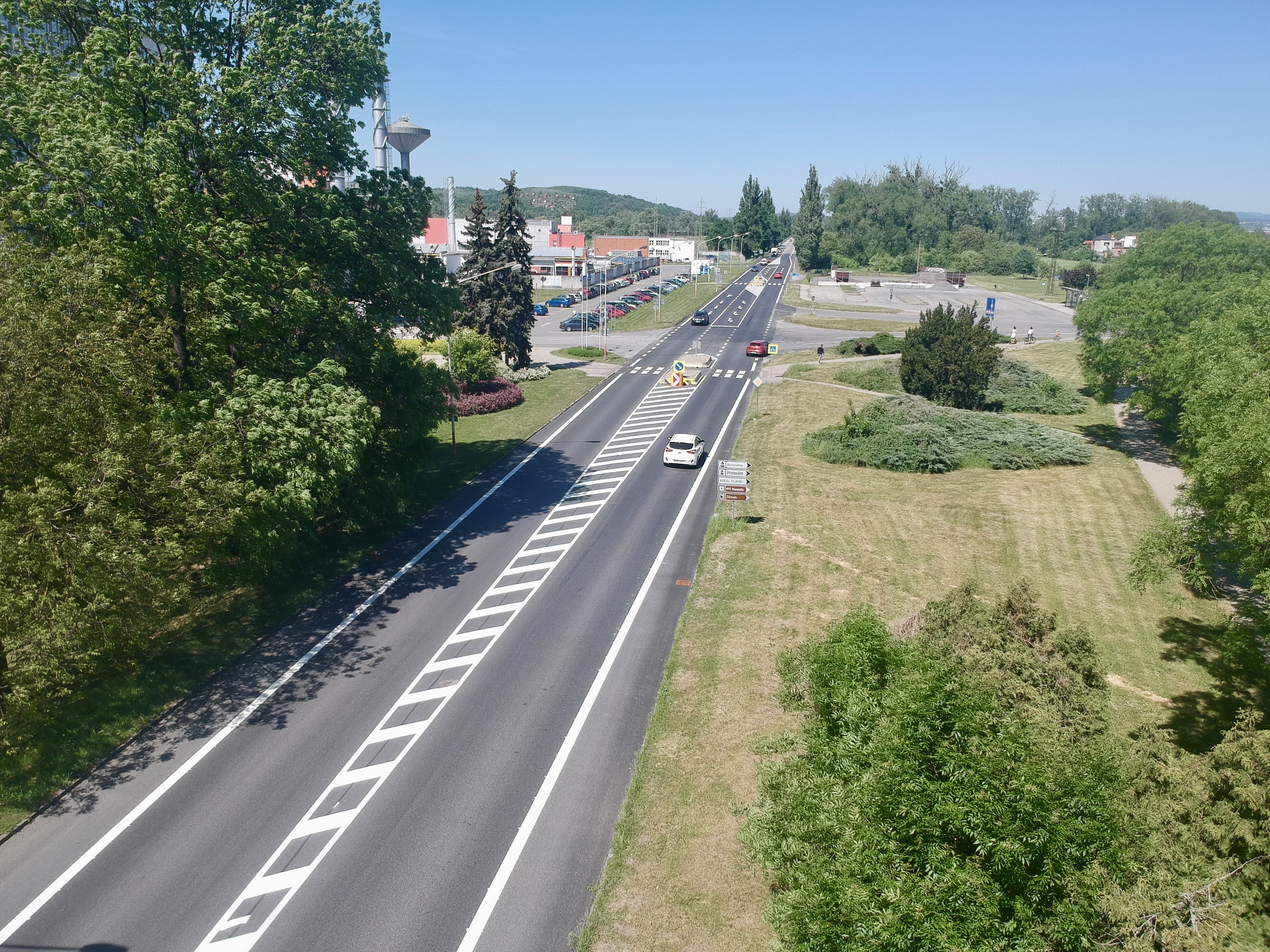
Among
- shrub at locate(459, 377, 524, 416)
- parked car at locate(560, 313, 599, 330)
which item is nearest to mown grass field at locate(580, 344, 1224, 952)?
shrub at locate(459, 377, 524, 416)

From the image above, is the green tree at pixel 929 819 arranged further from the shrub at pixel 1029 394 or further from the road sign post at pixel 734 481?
the shrub at pixel 1029 394

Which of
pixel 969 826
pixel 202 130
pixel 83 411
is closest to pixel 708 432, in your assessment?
pixel 202 130

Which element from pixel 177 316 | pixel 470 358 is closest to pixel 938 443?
pixel 470 358

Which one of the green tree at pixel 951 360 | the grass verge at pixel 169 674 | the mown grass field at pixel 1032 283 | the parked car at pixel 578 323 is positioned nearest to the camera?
the grass verge at pixel 169 674

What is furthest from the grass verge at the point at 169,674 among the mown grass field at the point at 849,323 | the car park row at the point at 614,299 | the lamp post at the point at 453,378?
the mown grass field at the point at 849,323

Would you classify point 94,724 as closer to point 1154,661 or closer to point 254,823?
point 254,823

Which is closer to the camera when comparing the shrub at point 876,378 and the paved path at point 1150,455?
the paved path at point 1150,455
